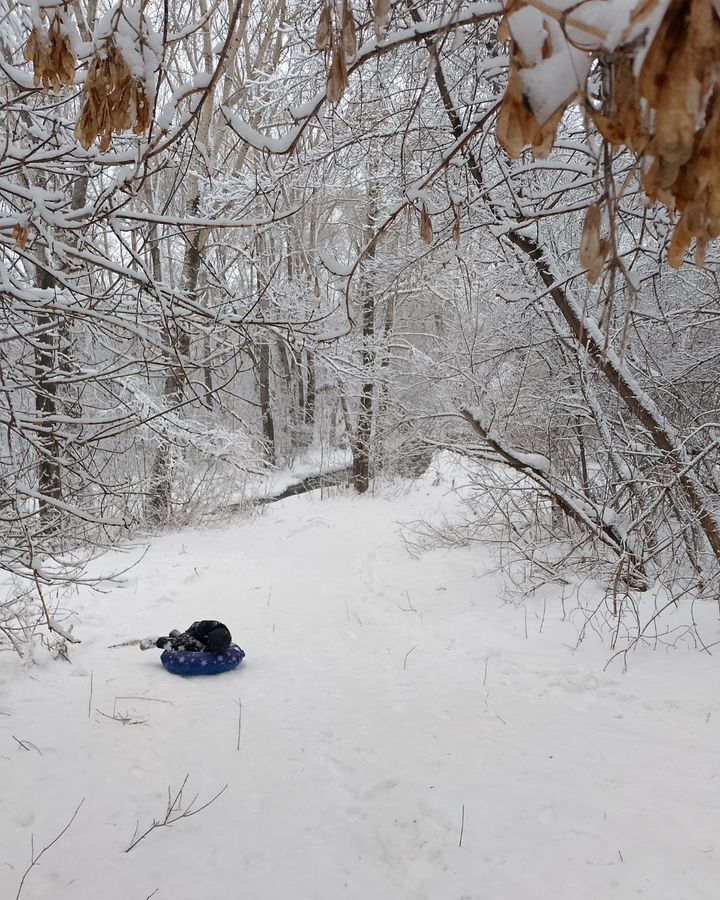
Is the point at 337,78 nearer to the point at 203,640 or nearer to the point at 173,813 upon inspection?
the point at 173,813

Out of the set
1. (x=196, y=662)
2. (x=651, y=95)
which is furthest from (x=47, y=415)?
(x=651, y=95)

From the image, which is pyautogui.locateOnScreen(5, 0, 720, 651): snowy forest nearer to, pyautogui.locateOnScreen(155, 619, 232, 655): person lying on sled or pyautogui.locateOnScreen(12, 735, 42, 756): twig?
pyautogui.locateOnScreen(12, 735, 42, 756): twig

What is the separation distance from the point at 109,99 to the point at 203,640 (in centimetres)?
425

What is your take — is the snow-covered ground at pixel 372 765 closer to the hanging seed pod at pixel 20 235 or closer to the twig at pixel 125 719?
the twig at pixel 125 719

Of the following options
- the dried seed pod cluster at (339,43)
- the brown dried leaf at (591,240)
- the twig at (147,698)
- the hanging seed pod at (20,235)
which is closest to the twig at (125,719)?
the twig at (147,698)

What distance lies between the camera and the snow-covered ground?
2598 mm

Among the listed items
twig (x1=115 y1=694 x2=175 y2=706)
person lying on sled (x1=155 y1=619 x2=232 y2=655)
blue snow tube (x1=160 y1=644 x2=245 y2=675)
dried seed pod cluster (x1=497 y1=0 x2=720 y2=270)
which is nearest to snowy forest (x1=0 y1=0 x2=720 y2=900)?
dried seed pod cluster (x1=497 y1=0 x2=720 y2=270)

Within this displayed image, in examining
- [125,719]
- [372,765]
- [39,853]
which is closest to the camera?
[39,853]

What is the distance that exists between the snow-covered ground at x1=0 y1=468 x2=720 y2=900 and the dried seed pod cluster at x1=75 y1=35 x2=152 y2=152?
102 inches

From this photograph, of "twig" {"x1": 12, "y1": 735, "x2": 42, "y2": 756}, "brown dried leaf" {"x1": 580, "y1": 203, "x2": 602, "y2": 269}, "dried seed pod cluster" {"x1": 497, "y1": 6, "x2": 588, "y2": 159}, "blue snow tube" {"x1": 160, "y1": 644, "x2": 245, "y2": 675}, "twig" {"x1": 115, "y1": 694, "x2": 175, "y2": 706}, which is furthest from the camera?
"blue snow tube" {"x1": 160, "y1": 644, "x2": 245, "y2": 675}

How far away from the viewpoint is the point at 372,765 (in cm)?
350

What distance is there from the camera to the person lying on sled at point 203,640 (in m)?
4.87

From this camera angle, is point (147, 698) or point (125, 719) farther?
point (147, 698)

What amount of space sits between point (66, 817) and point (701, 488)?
166 inches
